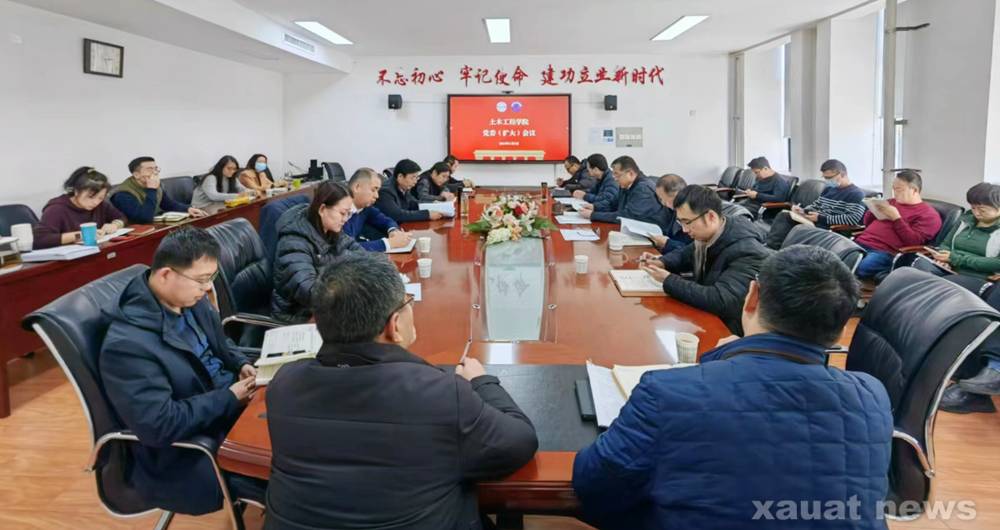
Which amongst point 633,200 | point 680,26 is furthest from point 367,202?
point 680,26

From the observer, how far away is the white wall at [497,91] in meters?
9.17

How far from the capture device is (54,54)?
4.93 meters

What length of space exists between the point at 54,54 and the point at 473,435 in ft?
18.7

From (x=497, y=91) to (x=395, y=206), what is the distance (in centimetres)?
519

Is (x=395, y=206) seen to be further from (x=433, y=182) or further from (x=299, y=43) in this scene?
(x=299, y=43)

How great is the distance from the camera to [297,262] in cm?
254

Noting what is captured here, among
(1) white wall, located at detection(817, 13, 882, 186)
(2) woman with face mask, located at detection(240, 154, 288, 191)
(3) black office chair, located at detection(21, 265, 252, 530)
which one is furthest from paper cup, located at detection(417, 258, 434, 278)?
(1) white wall, located at detection(817, 13, 882, 186)

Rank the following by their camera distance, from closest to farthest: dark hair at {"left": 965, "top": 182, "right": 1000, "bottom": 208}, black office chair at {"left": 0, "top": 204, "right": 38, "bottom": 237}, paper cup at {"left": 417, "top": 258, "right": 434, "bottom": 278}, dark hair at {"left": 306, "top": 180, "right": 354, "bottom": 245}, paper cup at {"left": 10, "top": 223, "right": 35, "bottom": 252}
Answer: dark hair at {"left": 306, "top": 180, "right": 354, "bottom": 245}, paper cup at {"left": 417, "top": 258, "right": 434, "bottom": 278}, paper cup at {"left": 10, "top": 223, "right": 35, "bottom": 252}, dark hair at {"left": 965, "top": 182, "right": 1000, "bottom": 208}, black office chair at {"left": 0, "top": 204, "right": 38, "bottom": 237}

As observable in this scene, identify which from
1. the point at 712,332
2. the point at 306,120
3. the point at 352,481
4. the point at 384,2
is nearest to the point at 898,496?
the point at 712,332

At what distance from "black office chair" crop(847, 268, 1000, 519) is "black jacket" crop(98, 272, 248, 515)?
1.79 meters

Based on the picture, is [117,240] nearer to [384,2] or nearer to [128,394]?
[128,394]

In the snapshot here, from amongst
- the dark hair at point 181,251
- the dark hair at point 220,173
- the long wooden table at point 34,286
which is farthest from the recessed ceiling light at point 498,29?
the dark hair at point 181,251

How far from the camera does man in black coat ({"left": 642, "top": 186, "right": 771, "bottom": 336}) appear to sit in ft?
7.38

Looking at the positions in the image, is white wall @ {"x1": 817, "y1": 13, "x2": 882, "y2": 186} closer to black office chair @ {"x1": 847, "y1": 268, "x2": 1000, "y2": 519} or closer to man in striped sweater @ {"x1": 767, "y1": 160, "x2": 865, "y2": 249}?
man in striped sweater @ {"x1": 767, "y1": 160, "x2": 865, "y2": 249}
